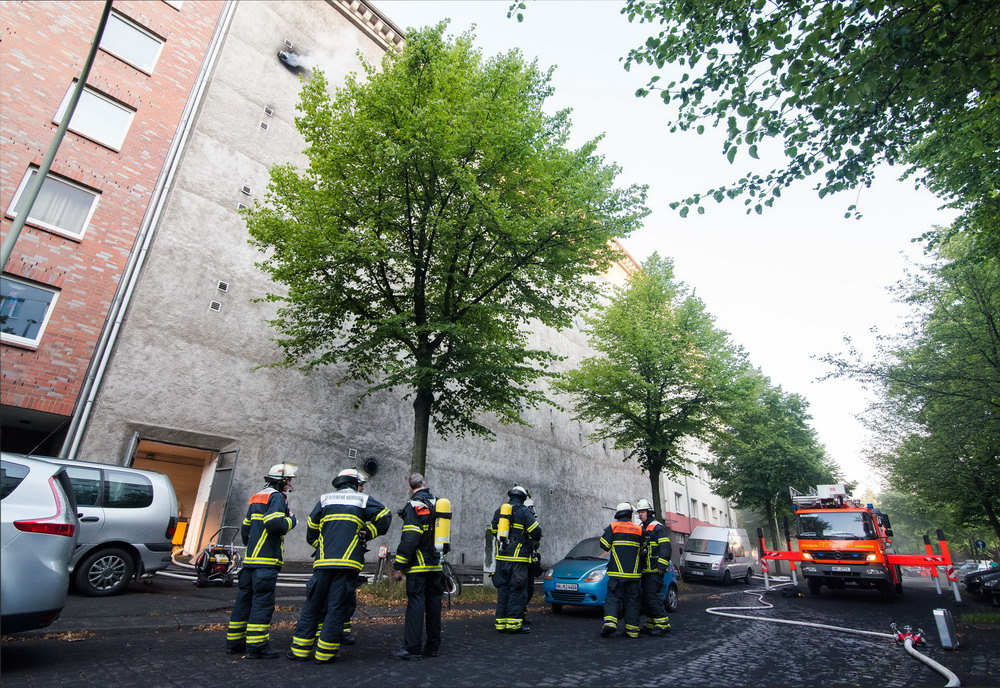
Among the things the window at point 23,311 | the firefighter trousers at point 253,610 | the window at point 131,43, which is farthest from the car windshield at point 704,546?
the window at point 131,43

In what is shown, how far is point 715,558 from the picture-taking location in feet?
75.1

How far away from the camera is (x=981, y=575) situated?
18.4 meters

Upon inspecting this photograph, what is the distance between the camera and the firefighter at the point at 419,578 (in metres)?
5.82

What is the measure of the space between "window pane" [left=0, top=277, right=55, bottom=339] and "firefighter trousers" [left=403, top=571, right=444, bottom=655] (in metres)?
11.1

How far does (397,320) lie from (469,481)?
32.7ft

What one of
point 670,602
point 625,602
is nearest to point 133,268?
point 625,602

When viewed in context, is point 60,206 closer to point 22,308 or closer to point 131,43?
point 22,308

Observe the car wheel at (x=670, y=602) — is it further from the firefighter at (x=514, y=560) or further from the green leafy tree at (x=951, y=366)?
the green leafy tree at (x=951, y=366)

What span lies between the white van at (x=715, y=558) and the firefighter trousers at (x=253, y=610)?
68.1 feet

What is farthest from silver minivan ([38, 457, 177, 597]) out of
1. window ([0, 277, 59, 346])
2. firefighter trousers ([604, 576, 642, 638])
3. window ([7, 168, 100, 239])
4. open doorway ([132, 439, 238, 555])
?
firefighter trousers ([604, 576, 642, 638])

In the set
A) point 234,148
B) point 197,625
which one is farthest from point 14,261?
point 197,625

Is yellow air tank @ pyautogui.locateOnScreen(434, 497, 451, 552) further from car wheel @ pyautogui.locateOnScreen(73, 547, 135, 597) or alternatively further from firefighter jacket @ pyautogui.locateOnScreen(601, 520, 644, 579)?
car wheel @ pyautogui.locateOnScreen(73, 547, 135, 597)

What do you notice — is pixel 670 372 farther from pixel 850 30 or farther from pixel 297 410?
pixel 850 30

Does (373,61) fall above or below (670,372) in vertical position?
above
